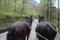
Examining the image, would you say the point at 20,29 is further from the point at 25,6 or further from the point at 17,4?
the point at 25,6

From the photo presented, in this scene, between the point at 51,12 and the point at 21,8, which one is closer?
the point at 51,12

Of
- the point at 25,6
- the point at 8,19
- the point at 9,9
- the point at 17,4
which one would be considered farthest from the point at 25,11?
the point at 8,19

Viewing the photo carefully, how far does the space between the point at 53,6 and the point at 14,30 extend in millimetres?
22147

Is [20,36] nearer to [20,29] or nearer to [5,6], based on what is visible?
[20,29]

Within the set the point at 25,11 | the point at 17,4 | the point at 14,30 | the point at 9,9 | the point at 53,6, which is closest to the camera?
the point at 14,30

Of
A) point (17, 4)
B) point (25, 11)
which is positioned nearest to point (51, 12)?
point (17, 4)

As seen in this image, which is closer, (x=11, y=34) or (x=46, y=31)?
(x=11, y=34)

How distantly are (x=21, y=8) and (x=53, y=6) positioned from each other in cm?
1436

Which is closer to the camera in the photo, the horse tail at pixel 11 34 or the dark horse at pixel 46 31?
the horse tail at pixel 11 34

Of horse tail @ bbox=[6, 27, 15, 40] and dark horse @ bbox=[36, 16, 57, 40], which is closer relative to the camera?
horse tail @ bbox=[6, 27, 15, 40]

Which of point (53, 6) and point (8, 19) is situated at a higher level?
point (53, 6)

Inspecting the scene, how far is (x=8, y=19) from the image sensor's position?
33.2m

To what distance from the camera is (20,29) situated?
970cm

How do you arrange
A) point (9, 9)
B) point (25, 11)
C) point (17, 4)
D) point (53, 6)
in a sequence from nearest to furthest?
1. point (53, 6)
2. point (9, 9)
3. point (17, 4)
4. point (25, 11)
